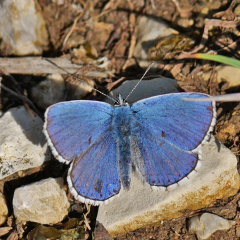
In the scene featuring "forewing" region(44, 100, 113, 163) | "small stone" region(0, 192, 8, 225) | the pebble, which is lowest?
"small stone" region(0, 192, 8, 225)

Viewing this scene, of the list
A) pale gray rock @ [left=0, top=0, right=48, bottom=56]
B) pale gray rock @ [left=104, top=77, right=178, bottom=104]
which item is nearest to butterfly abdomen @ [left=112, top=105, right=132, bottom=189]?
pale gray rock @ [left=104, top=77, right=178, bottom=104]

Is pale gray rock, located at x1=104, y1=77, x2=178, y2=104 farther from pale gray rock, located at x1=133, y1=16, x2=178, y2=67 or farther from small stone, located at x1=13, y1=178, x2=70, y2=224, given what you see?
small stone, located at x1=13, y1=178, x2=70, y2=224

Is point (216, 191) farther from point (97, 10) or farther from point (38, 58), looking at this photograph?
point (97, 10)

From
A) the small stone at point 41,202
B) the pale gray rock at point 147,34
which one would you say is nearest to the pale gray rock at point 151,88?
the pale gray rock at point 147,34

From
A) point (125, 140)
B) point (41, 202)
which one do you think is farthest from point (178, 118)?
point (41, 202)

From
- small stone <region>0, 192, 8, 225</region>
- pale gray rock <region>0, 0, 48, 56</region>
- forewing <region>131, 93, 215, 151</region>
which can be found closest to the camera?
forewing <region>131, 93, 215, 151</region>

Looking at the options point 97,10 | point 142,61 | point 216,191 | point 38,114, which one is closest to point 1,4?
point 97,10
